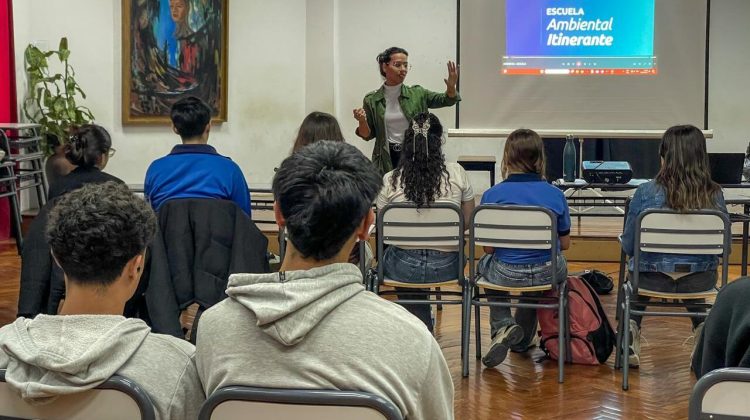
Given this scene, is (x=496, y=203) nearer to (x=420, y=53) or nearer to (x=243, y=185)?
(x=243, y=185)

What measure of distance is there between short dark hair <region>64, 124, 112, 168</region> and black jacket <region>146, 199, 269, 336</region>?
1.15 ft

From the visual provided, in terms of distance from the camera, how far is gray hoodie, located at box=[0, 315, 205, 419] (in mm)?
1627

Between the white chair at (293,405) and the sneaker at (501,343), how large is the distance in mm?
2673

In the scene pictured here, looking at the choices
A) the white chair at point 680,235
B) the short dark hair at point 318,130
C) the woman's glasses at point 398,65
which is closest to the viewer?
the white chair at point 680,235

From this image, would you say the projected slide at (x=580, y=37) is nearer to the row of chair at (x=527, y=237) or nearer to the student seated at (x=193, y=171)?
the row of chair at (x=527, y=237)

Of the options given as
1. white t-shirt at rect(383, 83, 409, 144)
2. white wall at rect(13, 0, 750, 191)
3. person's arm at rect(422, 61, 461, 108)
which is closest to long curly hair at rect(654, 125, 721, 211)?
person's arm at rect(422, 61, 461, 108)

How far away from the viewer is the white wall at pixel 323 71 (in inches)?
349

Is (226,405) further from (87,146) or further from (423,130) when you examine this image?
(423,130)

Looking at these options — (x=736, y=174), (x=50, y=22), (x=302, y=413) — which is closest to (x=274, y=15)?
(x=50, y=22)

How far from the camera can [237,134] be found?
9102 mm

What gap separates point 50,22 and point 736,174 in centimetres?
572

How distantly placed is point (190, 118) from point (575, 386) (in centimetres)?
198

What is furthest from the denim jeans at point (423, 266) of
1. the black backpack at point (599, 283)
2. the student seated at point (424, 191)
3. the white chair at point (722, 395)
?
the white chair at point (722, 395)

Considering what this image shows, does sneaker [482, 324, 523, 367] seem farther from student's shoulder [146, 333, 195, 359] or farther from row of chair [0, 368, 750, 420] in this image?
student's shoulder [146, 333, 195, 359]
